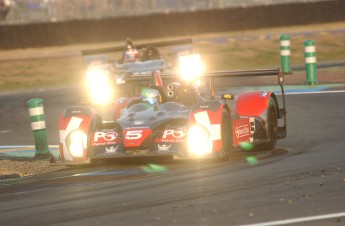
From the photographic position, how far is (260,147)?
50.8ft

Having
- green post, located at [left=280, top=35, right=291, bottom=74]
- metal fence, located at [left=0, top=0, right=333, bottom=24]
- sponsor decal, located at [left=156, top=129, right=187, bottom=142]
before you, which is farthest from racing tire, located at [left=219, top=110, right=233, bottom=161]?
metal fence, located at [left=0, top=0, right=333, bottom=24]

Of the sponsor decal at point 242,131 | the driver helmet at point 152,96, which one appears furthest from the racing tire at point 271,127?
the driver helmet at point 152,96

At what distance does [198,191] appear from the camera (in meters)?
11.6

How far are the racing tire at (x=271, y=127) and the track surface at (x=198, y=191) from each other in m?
0.17

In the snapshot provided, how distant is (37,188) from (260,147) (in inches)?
151

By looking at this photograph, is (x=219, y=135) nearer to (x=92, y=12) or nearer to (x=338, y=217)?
(x=338, y=217)

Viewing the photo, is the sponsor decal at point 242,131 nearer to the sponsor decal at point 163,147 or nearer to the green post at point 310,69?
the sponsor decal at point 163,147

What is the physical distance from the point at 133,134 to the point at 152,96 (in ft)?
5.43

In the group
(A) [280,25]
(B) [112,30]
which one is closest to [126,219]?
(B) [112,30]

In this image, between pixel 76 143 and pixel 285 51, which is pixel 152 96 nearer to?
pixel 76 143

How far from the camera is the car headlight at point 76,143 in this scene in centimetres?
1452

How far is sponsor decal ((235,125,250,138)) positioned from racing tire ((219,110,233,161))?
0.30 meters

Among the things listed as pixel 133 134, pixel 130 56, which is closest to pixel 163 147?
pixel 133 134

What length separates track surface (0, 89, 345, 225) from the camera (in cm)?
1008
